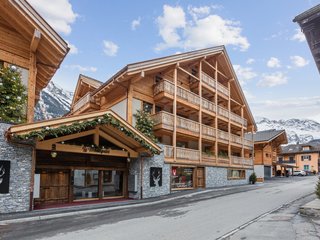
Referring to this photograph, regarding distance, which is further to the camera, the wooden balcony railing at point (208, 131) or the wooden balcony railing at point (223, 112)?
the wooden balcony railing at point (223, 112)

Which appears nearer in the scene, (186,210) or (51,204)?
(186,210)

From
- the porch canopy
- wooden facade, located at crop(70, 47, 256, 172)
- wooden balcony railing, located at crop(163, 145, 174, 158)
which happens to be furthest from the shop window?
the porch canopy

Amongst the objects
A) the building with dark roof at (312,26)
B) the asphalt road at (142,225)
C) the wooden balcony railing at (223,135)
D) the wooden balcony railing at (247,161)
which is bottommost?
the asphalt road at (142,225)

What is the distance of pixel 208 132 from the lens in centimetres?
2838

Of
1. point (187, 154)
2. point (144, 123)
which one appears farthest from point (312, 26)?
point (187, 154)

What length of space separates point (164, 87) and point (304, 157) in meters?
65.0

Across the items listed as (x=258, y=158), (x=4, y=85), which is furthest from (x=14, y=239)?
(x=258, y=158)

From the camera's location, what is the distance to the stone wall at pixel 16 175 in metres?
12.7

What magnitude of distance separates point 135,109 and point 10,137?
37.3ft

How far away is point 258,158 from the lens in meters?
48.2

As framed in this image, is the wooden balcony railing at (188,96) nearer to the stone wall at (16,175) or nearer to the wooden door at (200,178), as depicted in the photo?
the wooden door at (200,178)

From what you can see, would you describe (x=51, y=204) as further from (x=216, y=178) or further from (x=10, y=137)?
(x=216, y=178)

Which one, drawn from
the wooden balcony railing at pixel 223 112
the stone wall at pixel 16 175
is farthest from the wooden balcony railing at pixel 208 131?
the stone wall at pixel 16 175

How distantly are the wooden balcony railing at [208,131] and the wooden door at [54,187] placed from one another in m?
14.7
